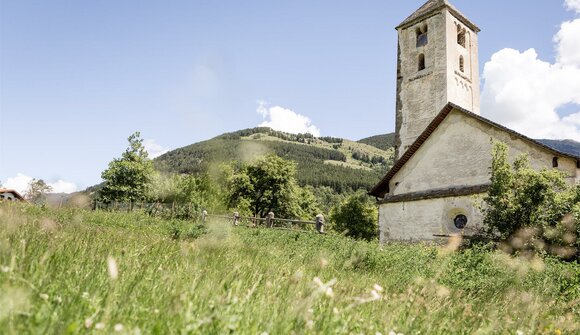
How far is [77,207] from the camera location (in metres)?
18.9

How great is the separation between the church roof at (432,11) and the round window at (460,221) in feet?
62.6

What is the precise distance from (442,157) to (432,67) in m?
12.0

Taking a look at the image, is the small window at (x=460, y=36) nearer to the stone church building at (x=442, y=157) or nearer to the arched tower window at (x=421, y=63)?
the stone church building at (x=442, y=157)

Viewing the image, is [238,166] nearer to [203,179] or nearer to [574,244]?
[203,179]

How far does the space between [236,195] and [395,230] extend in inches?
1304

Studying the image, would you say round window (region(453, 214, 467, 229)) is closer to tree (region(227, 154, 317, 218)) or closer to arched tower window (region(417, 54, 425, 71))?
arched tower window (region(417, 54, 425, 71))

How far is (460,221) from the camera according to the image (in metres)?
19.5

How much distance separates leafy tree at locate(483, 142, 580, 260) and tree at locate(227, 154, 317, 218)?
37222mm

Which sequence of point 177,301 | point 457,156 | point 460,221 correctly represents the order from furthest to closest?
point 457,156
point 460,221
point 177,301

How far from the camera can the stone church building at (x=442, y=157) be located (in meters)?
18.9

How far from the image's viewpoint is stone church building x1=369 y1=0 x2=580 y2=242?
18859 mm

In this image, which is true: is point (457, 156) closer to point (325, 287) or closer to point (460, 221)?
point (460, 221)

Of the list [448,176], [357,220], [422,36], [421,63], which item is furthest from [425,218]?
[357,220]

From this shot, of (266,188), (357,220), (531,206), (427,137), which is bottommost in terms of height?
(357,220)
